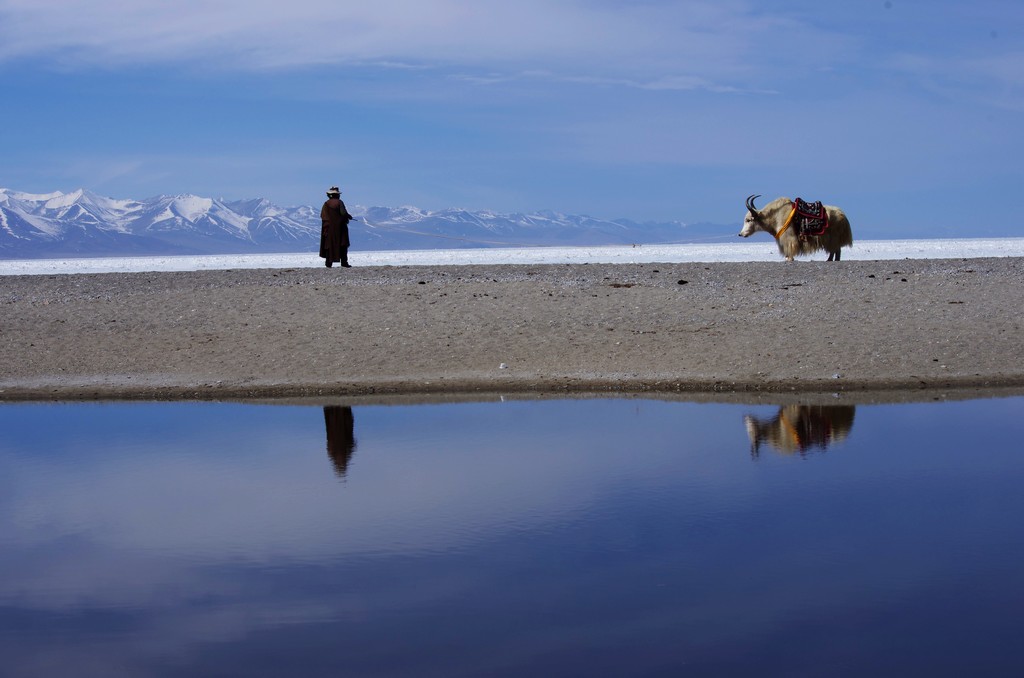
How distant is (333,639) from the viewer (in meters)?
5.25

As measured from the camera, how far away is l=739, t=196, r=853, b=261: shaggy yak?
23.0 m

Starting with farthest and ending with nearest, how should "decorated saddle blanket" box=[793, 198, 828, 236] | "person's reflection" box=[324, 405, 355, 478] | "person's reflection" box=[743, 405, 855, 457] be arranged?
"decorated saddle blanket" box=[793, 198, 828, 236]
"person's reflection" box=[743, 405, 855, 457]
"person's reflection" box=[324, 405, 355, 478]

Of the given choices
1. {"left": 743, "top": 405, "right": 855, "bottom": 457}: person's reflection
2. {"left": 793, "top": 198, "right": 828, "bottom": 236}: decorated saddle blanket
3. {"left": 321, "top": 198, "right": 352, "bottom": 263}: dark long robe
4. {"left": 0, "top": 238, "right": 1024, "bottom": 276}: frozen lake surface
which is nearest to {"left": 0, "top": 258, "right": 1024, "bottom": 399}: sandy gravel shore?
{"left": 321, "top": 198, "right": 352, "bottom": 263}: dark long robe

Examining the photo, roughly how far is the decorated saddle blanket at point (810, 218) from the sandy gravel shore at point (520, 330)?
4418mm

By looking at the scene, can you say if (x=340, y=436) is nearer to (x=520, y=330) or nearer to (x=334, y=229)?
(x=520, y=330)

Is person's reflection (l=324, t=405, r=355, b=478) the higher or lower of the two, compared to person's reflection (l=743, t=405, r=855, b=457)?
lower

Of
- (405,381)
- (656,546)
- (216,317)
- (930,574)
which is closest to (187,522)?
(656,546)

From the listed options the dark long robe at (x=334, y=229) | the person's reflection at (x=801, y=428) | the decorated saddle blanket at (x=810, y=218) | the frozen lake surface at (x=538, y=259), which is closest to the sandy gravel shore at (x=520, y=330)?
the dark long robe at (x=334, y=229)

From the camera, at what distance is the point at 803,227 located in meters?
23.1

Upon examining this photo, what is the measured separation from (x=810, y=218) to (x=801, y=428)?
14044mm

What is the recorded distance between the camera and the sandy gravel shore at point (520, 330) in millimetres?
12469

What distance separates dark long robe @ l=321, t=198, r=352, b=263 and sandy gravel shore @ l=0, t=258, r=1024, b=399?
1149 millimetres

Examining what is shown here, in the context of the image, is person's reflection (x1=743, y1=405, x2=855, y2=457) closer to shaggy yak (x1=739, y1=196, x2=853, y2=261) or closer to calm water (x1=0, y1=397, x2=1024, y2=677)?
calm water (x1=0, y1=397, x2=1024, y2=677)

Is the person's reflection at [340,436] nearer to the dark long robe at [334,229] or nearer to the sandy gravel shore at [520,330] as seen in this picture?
the sandy gravel shore at [520,330]
